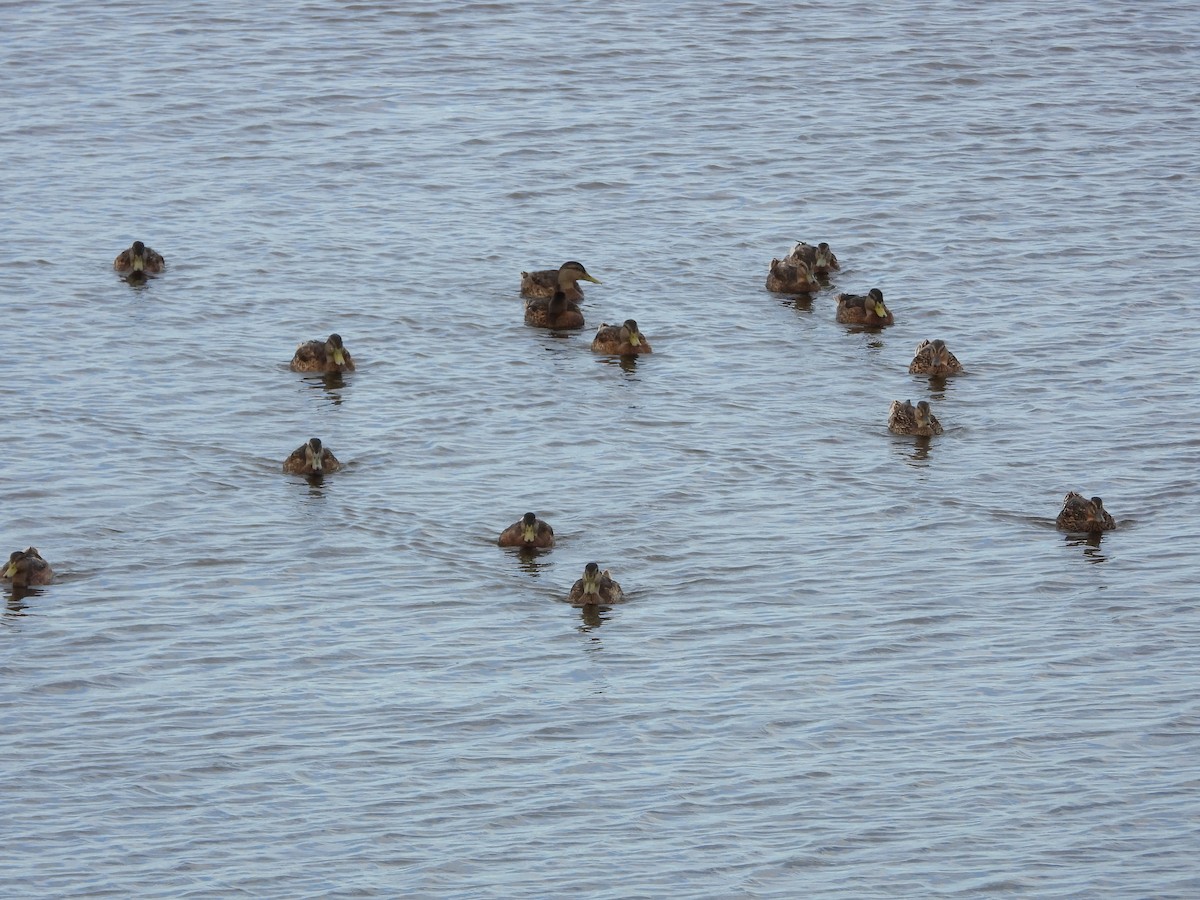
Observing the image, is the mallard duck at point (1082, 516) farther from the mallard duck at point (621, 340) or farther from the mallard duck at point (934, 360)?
the mallard duck at point (621, 340)

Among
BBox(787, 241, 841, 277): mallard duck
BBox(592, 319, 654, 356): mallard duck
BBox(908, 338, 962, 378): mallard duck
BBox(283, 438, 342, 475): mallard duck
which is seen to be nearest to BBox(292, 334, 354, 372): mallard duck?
BBox(283, 438, 342, 475): mallard duck

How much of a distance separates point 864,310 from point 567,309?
4.24 m

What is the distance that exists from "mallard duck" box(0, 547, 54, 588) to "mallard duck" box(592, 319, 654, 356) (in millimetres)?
9761

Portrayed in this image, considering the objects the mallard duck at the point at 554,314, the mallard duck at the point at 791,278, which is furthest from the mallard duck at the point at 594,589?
the mallard duck at the point at 791,278

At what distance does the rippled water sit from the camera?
17.0m

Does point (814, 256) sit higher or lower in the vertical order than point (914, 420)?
higher

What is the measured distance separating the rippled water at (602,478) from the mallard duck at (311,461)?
0.30 metres

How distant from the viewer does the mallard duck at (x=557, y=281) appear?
29.8 metres

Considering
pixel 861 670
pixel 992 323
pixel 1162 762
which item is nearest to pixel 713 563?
pixel 861 670

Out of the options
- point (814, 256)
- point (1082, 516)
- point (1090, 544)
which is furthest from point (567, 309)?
point (1090, 544)

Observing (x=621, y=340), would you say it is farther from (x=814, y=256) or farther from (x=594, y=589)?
(x=594, y=589)

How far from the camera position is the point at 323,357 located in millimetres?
27438

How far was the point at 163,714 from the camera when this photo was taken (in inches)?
728

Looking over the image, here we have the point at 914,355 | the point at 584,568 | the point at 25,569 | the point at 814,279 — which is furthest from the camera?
the point at 814,279
